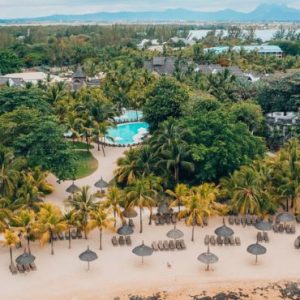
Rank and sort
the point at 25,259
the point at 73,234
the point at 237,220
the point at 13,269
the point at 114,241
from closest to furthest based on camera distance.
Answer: the point at 25,259 < the point at 13,269 < the point at 114,241 < the point at 73,234 < the point at 237,220

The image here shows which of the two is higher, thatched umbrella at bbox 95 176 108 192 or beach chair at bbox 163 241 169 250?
thatched umbrella at bbox 95 176 108 192

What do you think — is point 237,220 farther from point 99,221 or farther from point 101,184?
point 101,184

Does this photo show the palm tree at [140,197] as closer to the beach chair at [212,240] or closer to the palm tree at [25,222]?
the beach chair at [212,240]

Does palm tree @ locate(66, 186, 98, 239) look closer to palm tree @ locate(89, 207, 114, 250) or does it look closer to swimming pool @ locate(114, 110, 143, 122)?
palm tree @ locate(89, 207, 114, 250)

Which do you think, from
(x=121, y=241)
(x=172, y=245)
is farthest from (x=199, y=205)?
(x=121, y=241)

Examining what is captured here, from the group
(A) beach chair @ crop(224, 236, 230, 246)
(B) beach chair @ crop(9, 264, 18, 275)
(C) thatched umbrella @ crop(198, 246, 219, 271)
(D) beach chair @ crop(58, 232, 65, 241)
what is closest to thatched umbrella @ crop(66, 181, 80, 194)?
(D) beach chair @ crop(58, 232, 65, 241)

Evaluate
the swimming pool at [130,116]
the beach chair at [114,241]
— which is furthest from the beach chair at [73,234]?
the swimming pool at [130,116]
